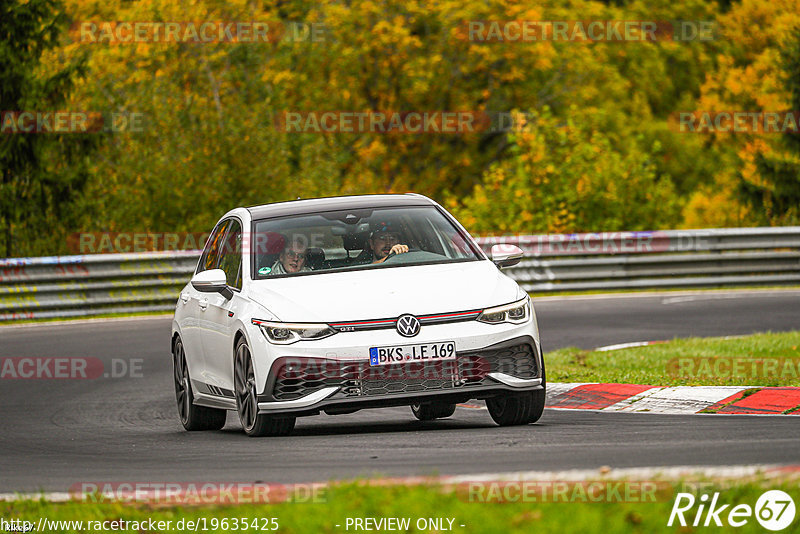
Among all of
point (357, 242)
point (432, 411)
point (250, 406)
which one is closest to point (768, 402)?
point (432, 411)

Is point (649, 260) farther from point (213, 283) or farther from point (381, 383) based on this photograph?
point (381, 383)

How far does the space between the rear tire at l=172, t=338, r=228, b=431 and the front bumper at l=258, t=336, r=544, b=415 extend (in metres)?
2.11

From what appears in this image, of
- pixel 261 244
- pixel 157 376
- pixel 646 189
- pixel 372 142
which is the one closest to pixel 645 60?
pixel 372 142

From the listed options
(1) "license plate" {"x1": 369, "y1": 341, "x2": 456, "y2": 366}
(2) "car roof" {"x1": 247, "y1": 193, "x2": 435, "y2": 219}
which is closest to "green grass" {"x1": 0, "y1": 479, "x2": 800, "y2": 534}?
(1) "license plate" {"x1": 369, "y1": 341, "x2": 456, "y2": 366}

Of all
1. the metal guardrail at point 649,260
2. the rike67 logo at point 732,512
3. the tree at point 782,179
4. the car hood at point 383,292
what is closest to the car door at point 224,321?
the car hood at point 383,292

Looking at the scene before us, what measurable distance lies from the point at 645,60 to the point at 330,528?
59.6 meters

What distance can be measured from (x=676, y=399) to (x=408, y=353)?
2846 mm

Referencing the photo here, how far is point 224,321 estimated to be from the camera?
1037cm

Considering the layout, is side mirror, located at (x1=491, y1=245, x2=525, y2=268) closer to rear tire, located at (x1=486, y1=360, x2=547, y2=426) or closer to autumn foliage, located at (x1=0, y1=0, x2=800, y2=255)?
rear tire, located at (x1=486, y1=360, x2=547, y2=426)

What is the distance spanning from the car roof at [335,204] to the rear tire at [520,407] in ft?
5.76

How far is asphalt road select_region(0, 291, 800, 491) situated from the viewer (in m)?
7.69

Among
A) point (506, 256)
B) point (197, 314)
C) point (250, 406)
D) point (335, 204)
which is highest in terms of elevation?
point (335, 204)

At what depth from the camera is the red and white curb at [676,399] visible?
10.5 m

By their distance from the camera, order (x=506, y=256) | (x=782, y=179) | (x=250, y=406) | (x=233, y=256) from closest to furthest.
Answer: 1. (x=250, y=406)
2. (x=506, y=256)
3. (x=233, y=256)
4. (x=782, y=179)
